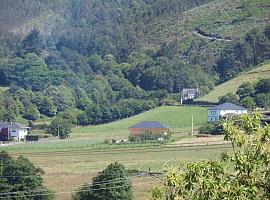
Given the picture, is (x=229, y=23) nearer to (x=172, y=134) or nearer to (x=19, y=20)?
(x=19, y=20)

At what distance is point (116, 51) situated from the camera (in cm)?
9569

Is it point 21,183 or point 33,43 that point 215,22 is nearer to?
point 33,43

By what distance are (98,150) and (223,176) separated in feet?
101

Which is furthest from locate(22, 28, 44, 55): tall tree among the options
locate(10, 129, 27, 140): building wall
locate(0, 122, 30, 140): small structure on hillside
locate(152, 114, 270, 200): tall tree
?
locate(152, 114, 270, 200): tall tree

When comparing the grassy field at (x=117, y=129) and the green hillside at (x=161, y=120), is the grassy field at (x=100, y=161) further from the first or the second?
the green hillside at (x=161, y=120)

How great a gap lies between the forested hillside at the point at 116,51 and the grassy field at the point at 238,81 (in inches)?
92.1

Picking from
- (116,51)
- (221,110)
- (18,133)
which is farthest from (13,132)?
(116,51)

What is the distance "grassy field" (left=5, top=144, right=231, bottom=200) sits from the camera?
26122mm

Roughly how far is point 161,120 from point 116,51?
142 ft

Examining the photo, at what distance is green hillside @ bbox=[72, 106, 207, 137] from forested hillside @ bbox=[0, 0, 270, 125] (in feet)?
8.92

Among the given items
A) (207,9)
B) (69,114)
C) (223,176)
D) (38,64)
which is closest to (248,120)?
(223,176)

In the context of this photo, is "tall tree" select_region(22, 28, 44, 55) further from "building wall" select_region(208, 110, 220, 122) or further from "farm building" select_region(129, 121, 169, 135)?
"farm building" select_region(129, 121, 169, 135)

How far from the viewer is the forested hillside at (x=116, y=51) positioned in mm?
69688

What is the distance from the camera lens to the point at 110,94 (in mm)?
73812
